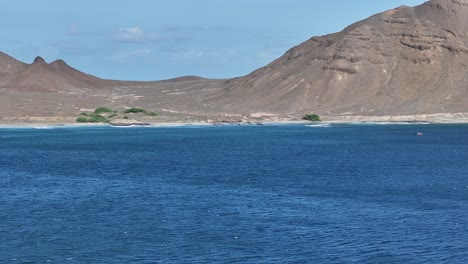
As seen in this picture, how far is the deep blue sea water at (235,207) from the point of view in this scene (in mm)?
42969

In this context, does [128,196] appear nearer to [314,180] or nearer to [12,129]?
[314,180]

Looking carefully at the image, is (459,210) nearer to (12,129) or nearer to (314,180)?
(314,180)

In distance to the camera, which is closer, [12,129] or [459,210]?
[459,210]

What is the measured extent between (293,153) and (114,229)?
64704mm

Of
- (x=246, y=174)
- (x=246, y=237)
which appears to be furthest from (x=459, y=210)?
(x=246, y=174)

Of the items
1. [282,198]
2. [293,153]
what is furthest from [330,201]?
[293,153]

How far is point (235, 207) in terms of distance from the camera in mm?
57562

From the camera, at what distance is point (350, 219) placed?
5200 centimetres

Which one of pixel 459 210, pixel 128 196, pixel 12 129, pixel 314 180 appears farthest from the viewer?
pixel 12 129

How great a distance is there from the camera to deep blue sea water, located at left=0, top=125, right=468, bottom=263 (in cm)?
4297

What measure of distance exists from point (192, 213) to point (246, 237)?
365 inches

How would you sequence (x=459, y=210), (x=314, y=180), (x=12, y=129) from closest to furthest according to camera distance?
(x=459, y=210), (x=314, y=180), (x=12, y=129)

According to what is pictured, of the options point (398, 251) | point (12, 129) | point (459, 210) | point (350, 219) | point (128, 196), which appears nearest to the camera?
point (398, 251)

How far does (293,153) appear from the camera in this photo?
11175 cm
